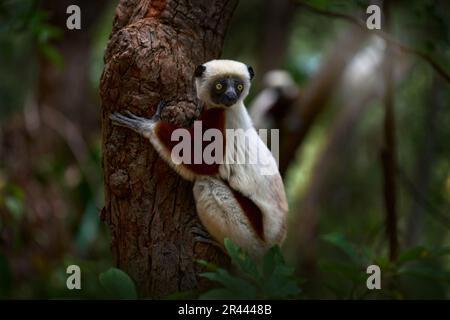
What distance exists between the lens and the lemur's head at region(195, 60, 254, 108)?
11.3 feet

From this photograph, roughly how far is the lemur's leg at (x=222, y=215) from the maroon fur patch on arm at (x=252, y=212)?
2 centimetres

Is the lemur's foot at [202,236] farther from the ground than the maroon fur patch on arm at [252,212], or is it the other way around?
the maroon fur patch on arm at [252,212]

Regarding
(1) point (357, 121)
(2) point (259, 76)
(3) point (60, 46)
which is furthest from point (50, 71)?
(1) point (357, 121)

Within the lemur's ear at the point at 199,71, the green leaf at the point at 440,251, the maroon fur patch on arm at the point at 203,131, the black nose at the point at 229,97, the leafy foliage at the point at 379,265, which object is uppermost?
the lemur's ear at the point at 199,71

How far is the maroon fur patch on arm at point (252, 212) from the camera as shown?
144 inches

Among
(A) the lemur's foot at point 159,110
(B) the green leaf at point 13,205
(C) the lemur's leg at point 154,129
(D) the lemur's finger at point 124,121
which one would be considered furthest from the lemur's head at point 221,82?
(B) the green leaf at point 13,205

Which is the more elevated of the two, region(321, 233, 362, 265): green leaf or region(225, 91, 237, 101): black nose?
region(225, 91, 237, 101): black nose

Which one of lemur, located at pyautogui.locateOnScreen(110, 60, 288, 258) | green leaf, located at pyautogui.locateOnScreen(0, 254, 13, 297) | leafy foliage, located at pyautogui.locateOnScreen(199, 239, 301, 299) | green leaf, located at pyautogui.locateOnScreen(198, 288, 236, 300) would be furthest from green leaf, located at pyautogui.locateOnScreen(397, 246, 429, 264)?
green leaf, located at pyautogui.locateOnScreen(0, 254, 13, 297)

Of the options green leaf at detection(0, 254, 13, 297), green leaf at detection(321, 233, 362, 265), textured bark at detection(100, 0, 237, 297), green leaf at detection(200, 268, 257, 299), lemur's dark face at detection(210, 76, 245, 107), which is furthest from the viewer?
green leaf at detection(0, 254, 13, 297)

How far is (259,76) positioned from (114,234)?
238 inches

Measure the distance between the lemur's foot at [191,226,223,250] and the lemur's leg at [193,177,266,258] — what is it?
0.09 feet

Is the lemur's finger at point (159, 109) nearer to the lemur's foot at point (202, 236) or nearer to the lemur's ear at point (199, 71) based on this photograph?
the lemur's ear at point (199, 71)

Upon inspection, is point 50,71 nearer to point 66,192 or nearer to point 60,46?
point 60,46

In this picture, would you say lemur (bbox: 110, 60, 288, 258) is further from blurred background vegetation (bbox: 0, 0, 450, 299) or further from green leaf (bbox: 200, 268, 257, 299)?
blurred background vegetation (bbox: 0, 0, 450, 299)
